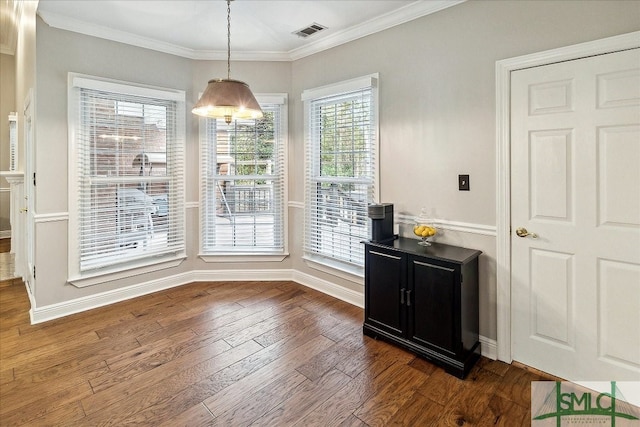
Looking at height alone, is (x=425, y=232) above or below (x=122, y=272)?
above

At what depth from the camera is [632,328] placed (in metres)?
2.00

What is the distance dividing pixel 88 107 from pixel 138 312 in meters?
2.04

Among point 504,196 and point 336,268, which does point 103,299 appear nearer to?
point 336,268

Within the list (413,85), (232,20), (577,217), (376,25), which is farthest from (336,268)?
(232,20)

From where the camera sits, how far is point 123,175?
358 centimetres

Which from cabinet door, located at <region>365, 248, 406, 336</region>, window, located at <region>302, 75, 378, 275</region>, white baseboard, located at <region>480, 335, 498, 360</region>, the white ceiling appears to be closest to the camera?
white baseboard, located at <region>480, 335, 498, 360</region>

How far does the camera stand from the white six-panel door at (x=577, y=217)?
1991mm

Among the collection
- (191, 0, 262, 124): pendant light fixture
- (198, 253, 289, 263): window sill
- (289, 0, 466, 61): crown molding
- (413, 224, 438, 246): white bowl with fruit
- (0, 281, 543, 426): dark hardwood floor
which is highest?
(289, 0, 466, 61): crown molding

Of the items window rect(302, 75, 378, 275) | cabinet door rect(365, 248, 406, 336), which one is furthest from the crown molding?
cabinet door rect(365, 248, 406, 336)

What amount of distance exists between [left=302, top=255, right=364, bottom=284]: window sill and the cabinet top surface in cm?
73

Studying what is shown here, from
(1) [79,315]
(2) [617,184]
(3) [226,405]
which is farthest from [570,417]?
(1) [79,315]

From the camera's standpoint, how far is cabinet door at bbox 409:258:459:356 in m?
2.34

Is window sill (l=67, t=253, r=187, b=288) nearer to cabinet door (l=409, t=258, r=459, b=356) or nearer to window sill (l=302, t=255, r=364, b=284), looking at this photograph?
window sill (l=302, t=255, r=364, b=284)

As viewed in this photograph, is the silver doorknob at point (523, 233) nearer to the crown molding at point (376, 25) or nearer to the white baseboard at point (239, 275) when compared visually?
the crown molding at point (376, 25)
